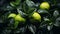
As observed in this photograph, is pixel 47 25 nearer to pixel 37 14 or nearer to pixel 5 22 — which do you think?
pixel 37 14

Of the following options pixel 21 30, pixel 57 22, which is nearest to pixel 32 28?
pixel 21 30

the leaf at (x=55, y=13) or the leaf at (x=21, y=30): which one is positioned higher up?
the leaf at (x=55, y=13)

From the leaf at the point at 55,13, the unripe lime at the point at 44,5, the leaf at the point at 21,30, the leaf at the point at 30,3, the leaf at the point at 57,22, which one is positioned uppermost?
the leaf at the point at 30,3

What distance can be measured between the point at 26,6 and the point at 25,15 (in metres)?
0.07

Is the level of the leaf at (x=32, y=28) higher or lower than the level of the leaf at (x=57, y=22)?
lower

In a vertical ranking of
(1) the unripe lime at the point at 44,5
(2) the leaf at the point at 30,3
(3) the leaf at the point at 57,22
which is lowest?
(3) the leaf at the point at 57,22

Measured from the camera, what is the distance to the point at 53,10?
4.79 ft

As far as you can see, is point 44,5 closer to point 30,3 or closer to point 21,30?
point 30,3

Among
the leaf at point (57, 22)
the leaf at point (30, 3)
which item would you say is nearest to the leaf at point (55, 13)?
the leaf at point (57, 22)

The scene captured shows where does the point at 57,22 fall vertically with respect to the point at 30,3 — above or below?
below

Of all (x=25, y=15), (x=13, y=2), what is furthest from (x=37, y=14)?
(x=13, y=2)

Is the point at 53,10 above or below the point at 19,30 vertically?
above

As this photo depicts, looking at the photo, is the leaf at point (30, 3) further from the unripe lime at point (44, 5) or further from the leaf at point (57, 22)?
the leaf at point (57, 22)

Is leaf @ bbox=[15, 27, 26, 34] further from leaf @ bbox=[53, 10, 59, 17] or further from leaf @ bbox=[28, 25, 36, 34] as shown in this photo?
leaf @ bbox=[53, 10, 59, 17]
